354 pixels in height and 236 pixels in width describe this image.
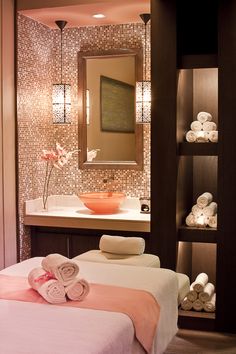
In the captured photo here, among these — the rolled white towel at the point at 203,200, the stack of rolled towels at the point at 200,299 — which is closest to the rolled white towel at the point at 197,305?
the stack of rolled towels at the point at 200,299

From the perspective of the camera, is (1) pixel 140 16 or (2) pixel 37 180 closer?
(1) pixel 140 16

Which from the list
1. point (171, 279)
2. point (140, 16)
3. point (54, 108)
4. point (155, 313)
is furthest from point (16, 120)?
point (155, 313)

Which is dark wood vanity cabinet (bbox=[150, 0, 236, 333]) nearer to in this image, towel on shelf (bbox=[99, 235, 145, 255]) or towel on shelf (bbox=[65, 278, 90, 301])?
towel on shelf (bbox=[99, 235, 145, 255])

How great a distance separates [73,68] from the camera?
17.4 feet

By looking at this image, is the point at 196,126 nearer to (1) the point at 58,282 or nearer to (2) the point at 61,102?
(2) the point at 61,102

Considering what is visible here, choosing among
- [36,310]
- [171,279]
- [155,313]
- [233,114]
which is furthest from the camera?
[233,114]

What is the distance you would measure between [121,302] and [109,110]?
2.65 meters

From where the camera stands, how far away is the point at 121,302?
2.79 meters

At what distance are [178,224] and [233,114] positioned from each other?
90 centimetres

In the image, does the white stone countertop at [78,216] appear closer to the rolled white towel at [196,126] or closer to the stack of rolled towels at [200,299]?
the stack of rolled towels at [200,299]

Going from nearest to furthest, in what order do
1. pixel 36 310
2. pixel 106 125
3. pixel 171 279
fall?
pixel 36 310 → pixel 171 279 → pixel 106 125

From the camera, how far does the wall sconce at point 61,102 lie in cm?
517

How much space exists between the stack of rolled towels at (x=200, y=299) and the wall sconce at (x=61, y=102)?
6.33 ft

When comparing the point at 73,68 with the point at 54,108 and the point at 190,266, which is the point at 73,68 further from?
the point at 190,266
